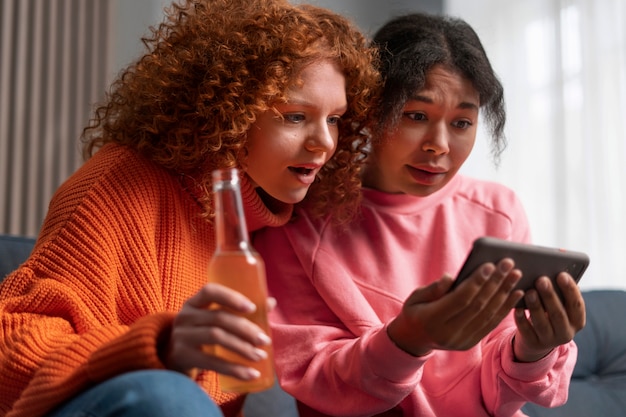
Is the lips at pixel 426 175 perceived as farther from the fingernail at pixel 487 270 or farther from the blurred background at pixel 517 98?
the blurred background at pixel 517 98

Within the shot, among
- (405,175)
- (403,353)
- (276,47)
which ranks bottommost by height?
(403,353)

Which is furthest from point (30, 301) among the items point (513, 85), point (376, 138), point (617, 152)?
point (513, 85)

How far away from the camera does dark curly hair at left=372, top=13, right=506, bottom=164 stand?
1.50m

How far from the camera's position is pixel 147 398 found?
0.86 m

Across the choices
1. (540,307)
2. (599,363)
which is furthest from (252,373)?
(599,363)

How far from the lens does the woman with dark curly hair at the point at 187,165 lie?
1.18 metres

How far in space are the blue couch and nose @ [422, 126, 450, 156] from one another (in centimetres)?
57

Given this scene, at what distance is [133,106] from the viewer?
1.45 meters

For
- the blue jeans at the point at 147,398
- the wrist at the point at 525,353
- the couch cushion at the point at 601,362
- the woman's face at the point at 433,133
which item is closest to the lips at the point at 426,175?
the woman's face at the point at 433,133

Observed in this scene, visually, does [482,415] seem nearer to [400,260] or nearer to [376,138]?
[400,260]

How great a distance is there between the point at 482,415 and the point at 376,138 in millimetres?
540

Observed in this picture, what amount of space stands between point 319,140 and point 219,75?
19cm

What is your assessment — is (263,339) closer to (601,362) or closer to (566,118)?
(601,362)

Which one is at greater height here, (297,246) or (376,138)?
(376,138)
